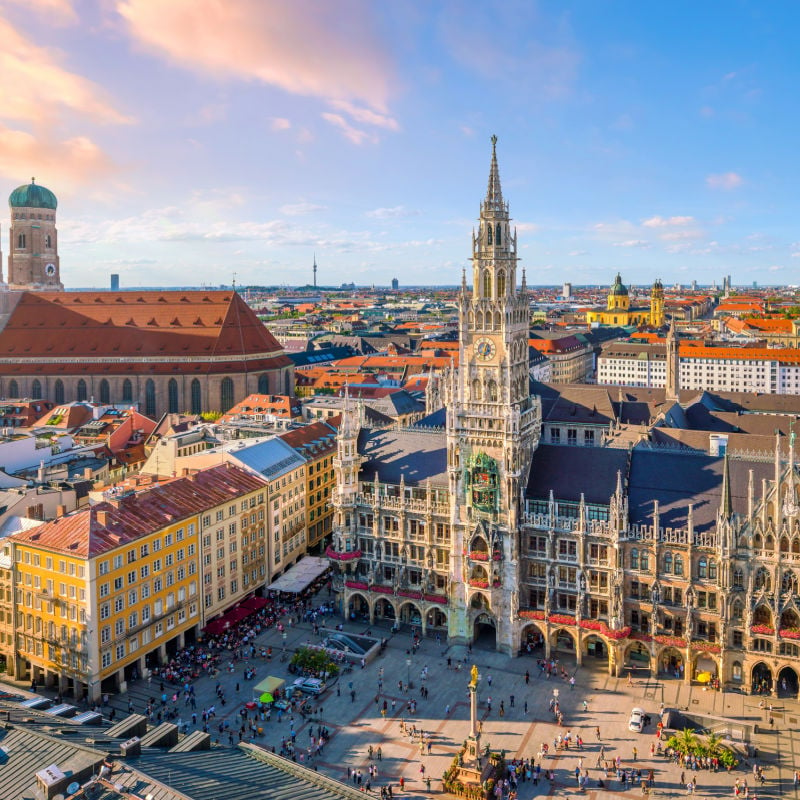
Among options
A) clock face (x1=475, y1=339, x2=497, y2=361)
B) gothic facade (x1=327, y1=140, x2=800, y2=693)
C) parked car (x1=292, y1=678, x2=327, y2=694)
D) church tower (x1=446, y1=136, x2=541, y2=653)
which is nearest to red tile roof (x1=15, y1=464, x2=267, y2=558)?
gothic facade (x1=327, y1=140, x2=800, y2=693)

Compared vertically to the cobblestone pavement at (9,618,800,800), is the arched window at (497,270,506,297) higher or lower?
higher

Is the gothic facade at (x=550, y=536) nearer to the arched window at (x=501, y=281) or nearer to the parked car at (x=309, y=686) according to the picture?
the arched window at (x=501, y=281)

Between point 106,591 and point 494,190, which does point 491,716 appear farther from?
point 494,190

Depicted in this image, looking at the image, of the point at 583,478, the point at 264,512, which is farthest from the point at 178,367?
the point at 583,478

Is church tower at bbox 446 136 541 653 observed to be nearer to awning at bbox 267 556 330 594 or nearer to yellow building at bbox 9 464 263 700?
awning at bbox 267 556 330 594

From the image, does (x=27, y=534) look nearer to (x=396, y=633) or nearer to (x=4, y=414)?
(x=396, y=633)

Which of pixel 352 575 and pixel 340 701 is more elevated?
pixel 352 575

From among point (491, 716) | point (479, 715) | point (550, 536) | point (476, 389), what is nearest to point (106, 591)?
point (479, 715)
